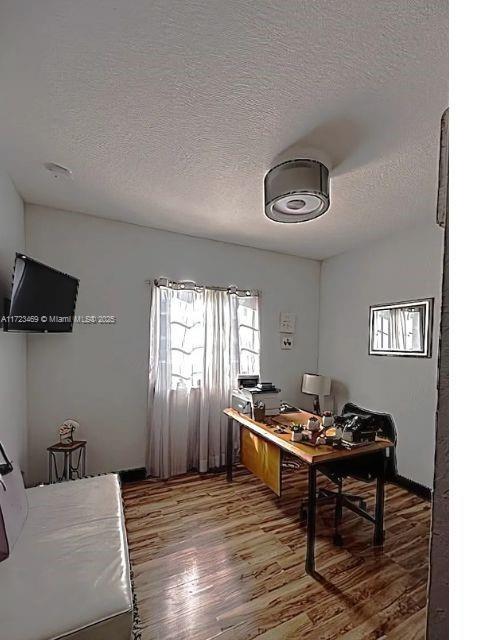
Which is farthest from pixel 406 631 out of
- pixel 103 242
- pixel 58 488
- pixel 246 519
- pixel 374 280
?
pixel 103 242

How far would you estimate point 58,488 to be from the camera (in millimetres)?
2014

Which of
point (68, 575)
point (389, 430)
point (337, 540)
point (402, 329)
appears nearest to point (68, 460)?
point (68, 575)

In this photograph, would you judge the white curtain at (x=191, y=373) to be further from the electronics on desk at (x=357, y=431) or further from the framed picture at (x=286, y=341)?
the electronics on desk at (x=357, y=431)

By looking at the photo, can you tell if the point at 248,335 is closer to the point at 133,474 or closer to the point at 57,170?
the point at 133,474

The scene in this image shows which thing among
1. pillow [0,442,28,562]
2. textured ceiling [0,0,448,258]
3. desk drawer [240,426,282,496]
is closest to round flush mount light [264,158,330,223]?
textured ceiling [0,0,448,258]

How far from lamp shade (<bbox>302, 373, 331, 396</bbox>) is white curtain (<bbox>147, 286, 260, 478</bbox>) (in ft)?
2.67

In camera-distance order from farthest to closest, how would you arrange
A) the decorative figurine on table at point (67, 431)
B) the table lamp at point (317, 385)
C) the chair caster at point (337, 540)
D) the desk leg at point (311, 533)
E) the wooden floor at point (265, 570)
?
the table lamp at point (317, 385) → the decorative figurine on table at point (67, 431) → the chair caster at point (337, 540) → the desk leg at point (311, 533) → the wooden floor at point (265, 570)

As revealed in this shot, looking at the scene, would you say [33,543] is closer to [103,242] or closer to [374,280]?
[103,242]

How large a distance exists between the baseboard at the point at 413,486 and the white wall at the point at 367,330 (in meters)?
0.05

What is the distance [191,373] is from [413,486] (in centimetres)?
239

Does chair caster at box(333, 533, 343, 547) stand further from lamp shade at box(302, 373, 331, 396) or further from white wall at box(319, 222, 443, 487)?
lamp shade at box(302, 373, 331, 396)

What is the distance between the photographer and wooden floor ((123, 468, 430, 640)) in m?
1.57

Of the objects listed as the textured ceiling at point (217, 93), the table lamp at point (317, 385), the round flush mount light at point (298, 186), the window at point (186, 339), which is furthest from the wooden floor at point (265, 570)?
the textured ceiling at point (217, 93)

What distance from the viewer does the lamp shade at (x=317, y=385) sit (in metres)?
3.76
